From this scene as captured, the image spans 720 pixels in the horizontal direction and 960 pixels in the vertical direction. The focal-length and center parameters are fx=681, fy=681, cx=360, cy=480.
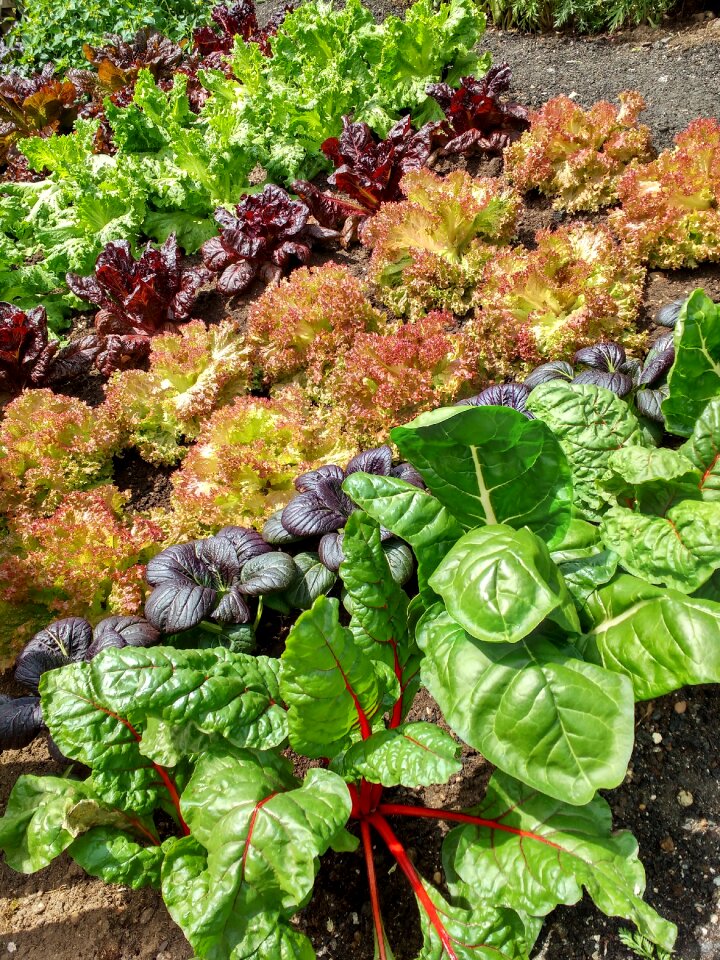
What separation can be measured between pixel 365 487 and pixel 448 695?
57cm

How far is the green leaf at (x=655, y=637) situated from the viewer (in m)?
1.59

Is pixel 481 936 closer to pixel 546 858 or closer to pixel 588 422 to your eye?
pixel 546 858

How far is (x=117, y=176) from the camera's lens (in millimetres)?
4590

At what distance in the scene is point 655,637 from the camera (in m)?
1.69

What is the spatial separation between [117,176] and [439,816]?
174 inches

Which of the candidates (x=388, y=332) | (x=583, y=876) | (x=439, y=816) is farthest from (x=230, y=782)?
(x=388, y=332)

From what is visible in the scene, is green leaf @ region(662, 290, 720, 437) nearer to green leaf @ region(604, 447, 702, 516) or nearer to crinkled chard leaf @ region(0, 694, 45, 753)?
green leaf @ region(604, 447, 702, 516)

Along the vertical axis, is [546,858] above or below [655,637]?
below

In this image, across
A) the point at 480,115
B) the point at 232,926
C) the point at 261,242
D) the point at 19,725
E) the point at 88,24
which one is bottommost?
the point at 19,725

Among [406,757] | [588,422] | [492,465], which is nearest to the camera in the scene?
[406,757]

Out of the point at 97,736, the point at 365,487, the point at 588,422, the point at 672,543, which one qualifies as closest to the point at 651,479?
the point at 672,543

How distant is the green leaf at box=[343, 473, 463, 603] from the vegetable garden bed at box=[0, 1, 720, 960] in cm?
1

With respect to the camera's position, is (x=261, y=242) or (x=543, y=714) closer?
(x=543, y=714)

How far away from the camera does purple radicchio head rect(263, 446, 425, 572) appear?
2.39 meters
